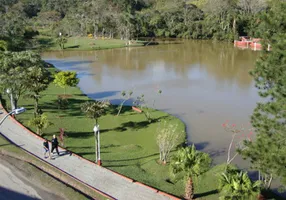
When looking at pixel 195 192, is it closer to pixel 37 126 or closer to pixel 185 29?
pixel 37 126

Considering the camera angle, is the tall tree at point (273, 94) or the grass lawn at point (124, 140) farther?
the grass lawn at point (124, 140)

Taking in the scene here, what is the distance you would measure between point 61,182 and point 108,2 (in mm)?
76889

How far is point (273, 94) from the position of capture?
37.7 ft

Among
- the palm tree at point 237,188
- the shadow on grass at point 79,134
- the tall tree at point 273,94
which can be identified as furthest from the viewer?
the shadow on grass at point 79,134

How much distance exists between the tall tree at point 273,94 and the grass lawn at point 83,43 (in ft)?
157

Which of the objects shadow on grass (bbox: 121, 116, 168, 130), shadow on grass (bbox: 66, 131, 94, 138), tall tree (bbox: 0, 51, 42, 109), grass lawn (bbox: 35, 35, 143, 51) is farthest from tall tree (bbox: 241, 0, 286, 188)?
grass lawn (bbox: 35, 35, 143, 51)

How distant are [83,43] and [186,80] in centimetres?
3118

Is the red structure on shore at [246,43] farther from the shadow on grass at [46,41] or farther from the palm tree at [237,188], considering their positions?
the palm tree at [237,188]

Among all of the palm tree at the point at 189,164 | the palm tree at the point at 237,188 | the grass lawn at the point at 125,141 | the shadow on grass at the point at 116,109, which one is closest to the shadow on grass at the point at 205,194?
the grass lawn at the point at 125,141

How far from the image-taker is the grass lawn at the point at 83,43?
58.6 metres

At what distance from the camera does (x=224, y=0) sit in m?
70.9

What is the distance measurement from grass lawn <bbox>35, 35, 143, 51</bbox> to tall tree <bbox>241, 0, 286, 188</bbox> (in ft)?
157

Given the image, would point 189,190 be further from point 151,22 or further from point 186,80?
point 151,22

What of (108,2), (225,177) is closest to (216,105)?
(225,177)
